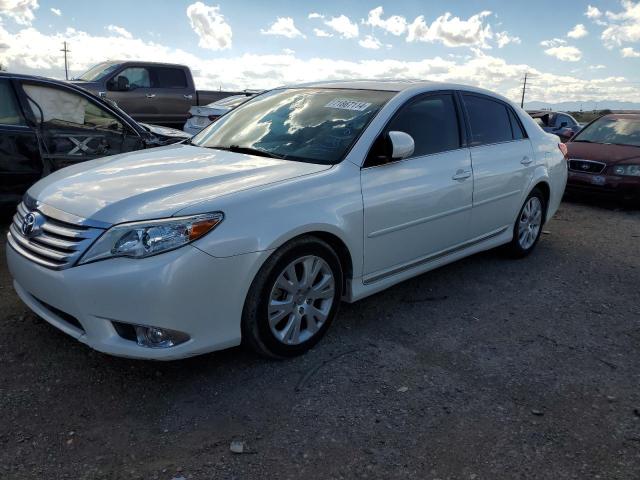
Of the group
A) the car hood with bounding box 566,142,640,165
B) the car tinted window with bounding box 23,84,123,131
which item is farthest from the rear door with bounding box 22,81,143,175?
the car hood with bounding box 566,142,640,165

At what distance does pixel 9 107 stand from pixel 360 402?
4606mm

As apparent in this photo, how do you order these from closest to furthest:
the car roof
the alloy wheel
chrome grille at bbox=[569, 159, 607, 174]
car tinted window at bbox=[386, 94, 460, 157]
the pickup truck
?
1. the alloy wheel
2. car tinted window at bbox=[386, 94, 460, 157]
3. the car roof
4. chrome grille at bbox=[569, 159, 607, 174]
5. the pickup truck

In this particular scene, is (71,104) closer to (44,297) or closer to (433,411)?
(44,297)

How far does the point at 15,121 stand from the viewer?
5.57 metres

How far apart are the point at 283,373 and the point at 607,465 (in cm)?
164

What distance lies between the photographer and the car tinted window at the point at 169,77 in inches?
499

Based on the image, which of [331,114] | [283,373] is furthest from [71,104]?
[283,373]

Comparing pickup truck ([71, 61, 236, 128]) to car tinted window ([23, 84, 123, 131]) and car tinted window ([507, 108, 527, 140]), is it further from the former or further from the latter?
car tinted window ([507, 108, 527, 140])

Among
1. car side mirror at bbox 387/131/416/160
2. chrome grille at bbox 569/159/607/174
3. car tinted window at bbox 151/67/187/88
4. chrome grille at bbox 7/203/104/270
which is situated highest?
car tinted window at bbox 151/67/187/88

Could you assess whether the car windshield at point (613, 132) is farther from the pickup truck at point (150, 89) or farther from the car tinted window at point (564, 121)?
the pickup truck at point (150, 89)

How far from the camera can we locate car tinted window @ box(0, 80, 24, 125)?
5535mm

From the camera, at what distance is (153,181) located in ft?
10.7

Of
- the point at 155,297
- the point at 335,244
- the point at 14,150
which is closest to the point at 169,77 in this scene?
the point at 14,150

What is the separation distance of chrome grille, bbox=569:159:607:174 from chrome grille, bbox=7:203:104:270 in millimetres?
8010
